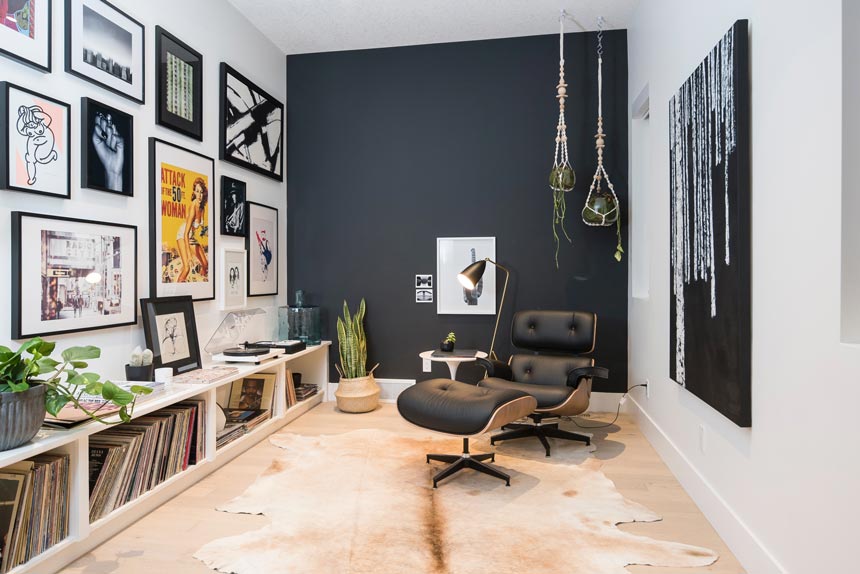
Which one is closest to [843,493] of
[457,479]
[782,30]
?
[782,30]

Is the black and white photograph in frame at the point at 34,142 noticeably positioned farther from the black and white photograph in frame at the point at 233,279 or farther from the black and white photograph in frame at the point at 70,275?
the black and white photograph in frame at the point at 233,279

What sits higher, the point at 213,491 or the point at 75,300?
the point at 75,300

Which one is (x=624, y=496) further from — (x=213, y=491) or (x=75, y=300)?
(x=75, y=300)

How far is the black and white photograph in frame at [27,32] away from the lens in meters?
2.07

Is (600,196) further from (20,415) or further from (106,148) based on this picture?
(20,415)

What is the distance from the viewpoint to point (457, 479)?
9.10ft

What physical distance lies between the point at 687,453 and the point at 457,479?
1.19m

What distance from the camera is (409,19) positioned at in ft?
12.9

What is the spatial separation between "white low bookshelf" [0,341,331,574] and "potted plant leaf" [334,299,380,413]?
0.60m

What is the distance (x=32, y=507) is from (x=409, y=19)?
12.3ft

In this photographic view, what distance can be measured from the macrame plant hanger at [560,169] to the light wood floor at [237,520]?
1.73 metres

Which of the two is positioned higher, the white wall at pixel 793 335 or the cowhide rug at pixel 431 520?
the white wall at pixel 793 335

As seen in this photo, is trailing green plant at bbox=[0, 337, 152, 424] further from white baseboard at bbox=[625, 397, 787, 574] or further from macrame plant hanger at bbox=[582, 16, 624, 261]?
macrame plant hanger at bbox=[582, 16, 624, 261]

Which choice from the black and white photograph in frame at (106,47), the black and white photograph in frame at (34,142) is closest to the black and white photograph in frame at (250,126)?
the black and white photograph in frame at (106,47)
